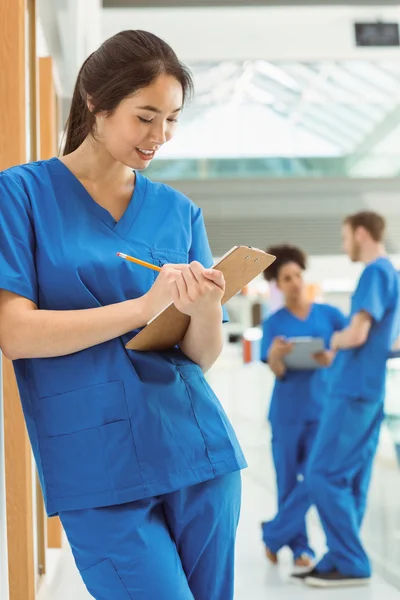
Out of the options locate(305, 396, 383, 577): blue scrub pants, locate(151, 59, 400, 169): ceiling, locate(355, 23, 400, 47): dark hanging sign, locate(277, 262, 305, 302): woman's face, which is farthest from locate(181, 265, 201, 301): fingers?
locate(151, 59, 400, 169): ceiling

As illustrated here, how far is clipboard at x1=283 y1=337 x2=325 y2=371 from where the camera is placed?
438 centimetres

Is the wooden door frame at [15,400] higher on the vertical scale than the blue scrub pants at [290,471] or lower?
higher

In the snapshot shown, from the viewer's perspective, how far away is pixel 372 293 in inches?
152

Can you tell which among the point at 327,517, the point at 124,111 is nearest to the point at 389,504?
the point at 327,517

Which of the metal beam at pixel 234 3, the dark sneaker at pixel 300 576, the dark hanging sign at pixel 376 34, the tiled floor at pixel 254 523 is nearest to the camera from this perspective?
the tiled floor at pixel 254 523

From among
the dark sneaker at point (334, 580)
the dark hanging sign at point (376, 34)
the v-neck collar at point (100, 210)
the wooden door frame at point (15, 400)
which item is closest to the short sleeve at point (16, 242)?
the v-neck collar at point (100, 210)

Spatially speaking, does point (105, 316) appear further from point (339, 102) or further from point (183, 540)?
point (339, 102)

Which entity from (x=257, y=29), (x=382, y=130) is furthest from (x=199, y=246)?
(x=382, y=130)

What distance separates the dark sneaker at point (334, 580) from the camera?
381 centimetres

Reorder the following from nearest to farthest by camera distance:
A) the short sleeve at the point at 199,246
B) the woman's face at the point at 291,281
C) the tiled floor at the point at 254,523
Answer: the short sleeve at the point at 199,246, the tiled floor at the point at 254,523, the woman's face at the point at 291,281

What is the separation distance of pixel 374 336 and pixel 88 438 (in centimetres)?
274

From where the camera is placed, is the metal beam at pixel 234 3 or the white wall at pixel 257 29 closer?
the metal beam at pixel 234 3

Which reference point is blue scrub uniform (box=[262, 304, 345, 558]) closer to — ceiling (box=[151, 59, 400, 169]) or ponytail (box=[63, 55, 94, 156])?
ponytail (box=[63, 55, 94, 156])

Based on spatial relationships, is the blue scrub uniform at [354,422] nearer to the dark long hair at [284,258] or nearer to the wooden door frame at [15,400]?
the dark long hair at [284,258]
